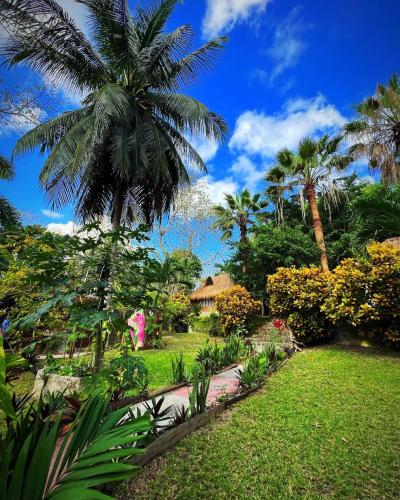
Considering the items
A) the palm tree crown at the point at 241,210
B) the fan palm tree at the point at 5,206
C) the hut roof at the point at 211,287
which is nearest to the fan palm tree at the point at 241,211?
the palm tree crown at the point at 241,210

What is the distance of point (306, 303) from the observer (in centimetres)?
930

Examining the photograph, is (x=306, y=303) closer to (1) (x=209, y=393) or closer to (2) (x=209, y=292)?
(1) (x=209, y=393)

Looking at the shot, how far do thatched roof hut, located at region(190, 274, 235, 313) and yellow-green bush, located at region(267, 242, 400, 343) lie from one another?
1275 centimetres

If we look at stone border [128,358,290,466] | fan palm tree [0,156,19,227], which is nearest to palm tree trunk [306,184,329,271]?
stone border [128,358,290,466]

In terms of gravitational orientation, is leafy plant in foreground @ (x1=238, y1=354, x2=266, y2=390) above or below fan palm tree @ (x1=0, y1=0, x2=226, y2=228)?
below

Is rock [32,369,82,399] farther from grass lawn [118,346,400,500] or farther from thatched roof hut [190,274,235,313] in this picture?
thatched roof hut [190,274,235,313]

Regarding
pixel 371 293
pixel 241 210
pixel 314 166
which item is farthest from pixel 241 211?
pixel 371 293

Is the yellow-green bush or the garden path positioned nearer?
the garden path

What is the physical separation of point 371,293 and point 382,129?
259 inches

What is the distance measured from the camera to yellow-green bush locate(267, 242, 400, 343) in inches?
285

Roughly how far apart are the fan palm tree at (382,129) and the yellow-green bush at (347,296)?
4570mm

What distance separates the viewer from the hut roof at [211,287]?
2291 centimetres

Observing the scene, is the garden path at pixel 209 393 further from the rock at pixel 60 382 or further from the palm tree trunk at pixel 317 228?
the palm tree trunk at pixel 317 228

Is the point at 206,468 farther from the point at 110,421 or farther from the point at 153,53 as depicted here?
the point at 153,53
